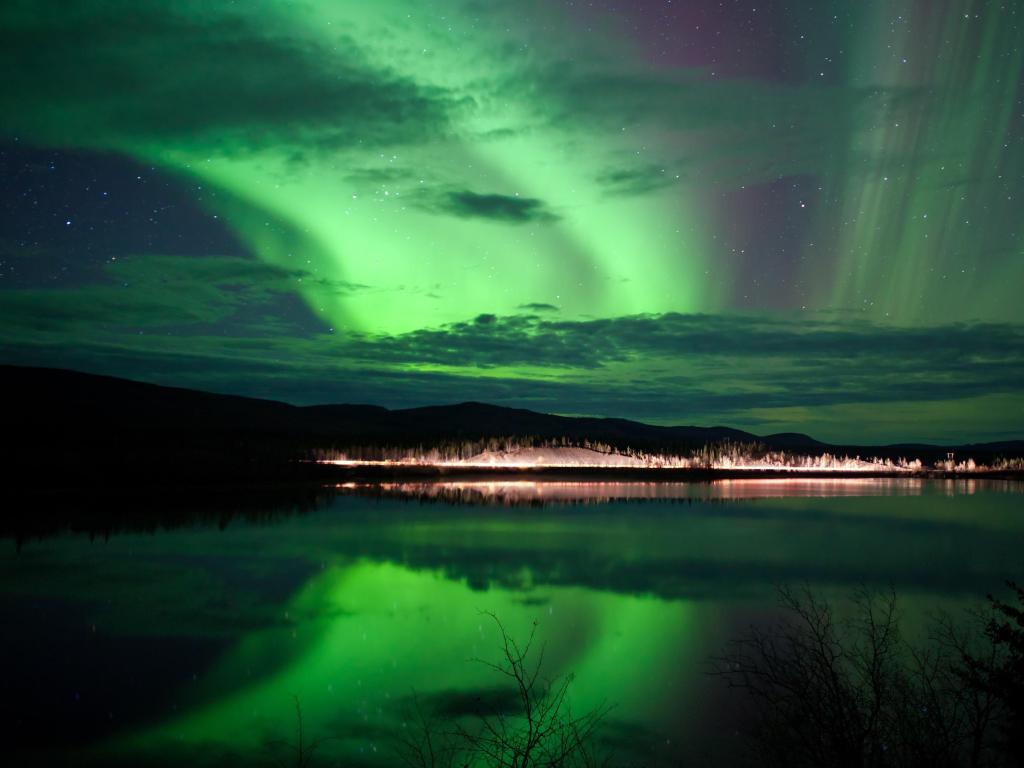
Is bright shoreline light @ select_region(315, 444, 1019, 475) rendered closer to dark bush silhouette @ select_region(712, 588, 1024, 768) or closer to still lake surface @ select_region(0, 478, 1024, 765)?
still lake surface @ select_region(0, 478, 1024, 765)

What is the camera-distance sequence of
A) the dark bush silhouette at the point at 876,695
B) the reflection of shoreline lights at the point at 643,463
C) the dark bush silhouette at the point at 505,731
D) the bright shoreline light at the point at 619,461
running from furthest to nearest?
→ 1. the reflection of shoreline lights at the point at 643,463
2. the bright shoreline light at the point at 619,461
3. the dark bush silhouette at the point at 505,731
4. the dark bush silhouette at the point at 876,695

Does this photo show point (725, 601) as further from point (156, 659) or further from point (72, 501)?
point (72, 501)

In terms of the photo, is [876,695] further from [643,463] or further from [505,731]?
[643,463]

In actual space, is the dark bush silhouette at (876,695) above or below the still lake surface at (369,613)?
above

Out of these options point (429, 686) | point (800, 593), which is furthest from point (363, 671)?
point (800, 593)

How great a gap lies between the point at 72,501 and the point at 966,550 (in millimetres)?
41575

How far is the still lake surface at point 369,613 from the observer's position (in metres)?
12.3

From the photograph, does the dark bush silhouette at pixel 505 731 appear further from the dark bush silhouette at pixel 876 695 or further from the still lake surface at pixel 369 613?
the dark bush silhouette at pixel 876 695

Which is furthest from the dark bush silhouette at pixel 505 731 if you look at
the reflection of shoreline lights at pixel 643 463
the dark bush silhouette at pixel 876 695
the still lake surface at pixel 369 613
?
the reflection of shoreline lights at pixel 643 463

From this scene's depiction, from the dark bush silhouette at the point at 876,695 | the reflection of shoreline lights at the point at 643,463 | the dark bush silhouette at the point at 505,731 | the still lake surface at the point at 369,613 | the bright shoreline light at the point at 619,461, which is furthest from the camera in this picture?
the reflection of shoreline lights at the point at 643,463

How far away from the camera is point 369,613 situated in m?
20.4

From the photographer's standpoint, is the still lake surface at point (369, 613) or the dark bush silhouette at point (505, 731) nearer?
the dark bush silhouette at point (505, 731)

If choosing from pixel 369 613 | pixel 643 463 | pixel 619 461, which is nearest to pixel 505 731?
pixel 369 613

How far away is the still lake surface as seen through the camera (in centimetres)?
1231
